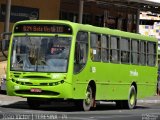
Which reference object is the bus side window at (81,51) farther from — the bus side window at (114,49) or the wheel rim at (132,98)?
the wheel rim at (132,98)

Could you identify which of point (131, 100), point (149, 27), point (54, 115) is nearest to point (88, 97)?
point (54, 115)

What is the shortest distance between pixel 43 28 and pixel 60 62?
138cm

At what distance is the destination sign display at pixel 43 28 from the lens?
20266mm

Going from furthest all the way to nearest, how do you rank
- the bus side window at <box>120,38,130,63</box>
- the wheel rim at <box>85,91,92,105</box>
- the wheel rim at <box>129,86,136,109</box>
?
the wheel rim at <box>129,86,136,109</box>, the bus side window at <box>120,38,130,63</box>, the wheel rim at <box>85,91,92,105</box>

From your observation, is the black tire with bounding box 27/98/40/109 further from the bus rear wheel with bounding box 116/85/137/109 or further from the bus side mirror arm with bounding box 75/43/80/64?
the bus rear wheel with bounding box 116/85/137/109

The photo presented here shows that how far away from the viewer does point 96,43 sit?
70.9ft

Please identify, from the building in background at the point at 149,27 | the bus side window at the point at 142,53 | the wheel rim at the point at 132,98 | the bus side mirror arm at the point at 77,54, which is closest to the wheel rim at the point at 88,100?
the bus side mirror arm at the point at 77,54

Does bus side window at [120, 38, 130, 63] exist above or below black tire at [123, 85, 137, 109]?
above

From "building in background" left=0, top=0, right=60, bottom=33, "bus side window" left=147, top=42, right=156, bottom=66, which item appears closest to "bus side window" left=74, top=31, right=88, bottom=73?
"bus side window" left=147, top=42, right=156, bottom=66

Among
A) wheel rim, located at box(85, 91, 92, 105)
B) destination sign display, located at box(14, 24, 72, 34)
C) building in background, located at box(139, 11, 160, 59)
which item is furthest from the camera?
building in background, located at box(139, 11, 160, 59)

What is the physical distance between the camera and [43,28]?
20500 millimetres

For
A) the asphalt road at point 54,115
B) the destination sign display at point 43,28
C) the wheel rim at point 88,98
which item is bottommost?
the asphalt road at point 54,115

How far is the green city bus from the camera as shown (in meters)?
19.8

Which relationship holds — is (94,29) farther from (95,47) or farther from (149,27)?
(149,27)
